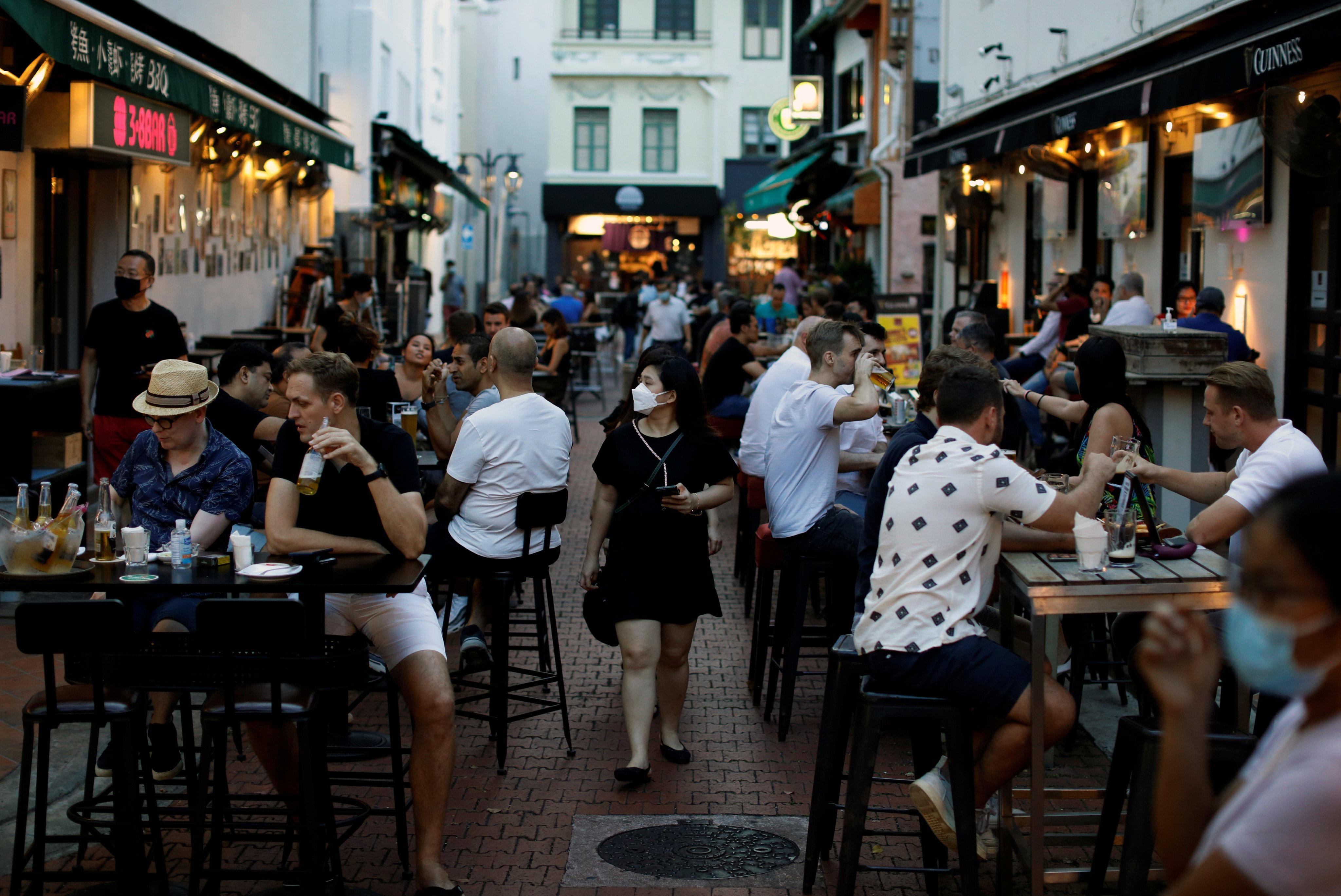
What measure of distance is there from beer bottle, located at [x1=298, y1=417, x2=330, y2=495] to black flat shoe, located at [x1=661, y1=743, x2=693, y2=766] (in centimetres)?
205

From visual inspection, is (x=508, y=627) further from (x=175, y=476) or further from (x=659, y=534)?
(x=175, y=476)

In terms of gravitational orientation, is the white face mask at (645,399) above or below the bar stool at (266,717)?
above

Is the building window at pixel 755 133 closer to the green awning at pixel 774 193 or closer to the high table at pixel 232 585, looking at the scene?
the green awning at pixel 774 193

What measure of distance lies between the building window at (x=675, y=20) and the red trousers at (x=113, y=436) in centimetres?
3842

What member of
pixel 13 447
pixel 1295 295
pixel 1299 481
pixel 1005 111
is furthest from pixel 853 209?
pixel 1299 481

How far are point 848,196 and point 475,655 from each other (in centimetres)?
1907

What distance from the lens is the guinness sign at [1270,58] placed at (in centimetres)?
749

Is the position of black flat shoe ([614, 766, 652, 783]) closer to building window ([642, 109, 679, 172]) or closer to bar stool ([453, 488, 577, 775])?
bar stool ([453, 488, 577, 775])

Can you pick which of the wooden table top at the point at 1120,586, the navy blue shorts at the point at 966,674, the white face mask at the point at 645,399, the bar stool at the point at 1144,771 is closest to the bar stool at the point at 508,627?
the white face mask at the point at 645,399

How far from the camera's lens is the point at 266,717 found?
13.7 ft

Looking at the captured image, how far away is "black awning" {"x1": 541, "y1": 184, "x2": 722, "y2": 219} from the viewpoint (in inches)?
1770

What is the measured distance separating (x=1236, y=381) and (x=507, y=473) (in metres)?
3.05

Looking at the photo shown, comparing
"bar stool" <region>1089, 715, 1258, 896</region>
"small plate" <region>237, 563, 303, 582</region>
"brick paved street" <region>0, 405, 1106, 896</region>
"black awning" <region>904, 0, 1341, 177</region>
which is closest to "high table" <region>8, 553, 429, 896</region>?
"small plate" <region>237, 563, 303, 582</region>

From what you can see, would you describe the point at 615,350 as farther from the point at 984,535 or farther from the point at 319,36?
the point at 984,535
